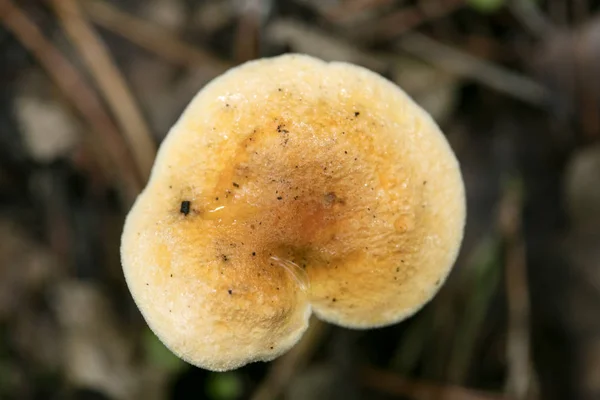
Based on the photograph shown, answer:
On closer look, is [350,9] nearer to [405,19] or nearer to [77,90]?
[405,19]

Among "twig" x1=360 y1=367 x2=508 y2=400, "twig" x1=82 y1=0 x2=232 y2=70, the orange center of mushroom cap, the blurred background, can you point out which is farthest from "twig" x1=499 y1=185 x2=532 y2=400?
"twig" x1=82 y1=0 x2=232 y2=70

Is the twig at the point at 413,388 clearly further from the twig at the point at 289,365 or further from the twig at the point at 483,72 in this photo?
the twig at the point at 483,72

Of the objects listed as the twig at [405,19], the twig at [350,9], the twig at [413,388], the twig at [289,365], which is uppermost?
the twig at [350,9]

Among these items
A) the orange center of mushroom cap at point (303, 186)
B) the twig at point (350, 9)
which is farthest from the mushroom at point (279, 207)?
the twig at point (350, 9)

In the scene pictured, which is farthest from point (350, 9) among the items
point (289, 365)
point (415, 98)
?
point (289, 365)

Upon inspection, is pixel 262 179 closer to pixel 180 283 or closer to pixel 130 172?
pixel 180 283

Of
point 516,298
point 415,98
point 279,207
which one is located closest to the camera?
point 279,207

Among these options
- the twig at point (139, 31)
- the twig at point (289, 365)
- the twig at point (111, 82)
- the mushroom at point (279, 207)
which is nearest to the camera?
the mushroom at point (279, 207)
